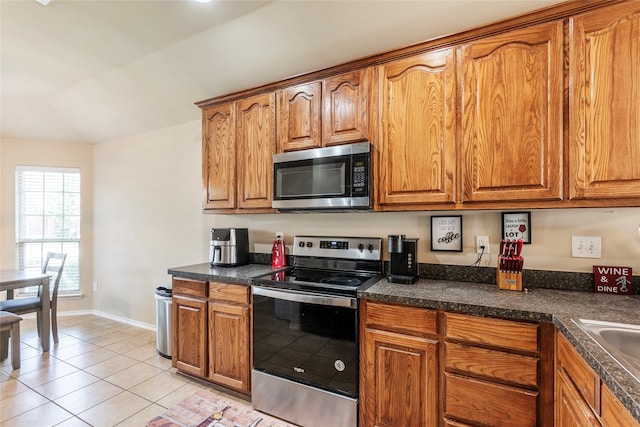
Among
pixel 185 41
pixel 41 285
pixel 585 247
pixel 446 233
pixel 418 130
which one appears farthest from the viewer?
pixel 41 285

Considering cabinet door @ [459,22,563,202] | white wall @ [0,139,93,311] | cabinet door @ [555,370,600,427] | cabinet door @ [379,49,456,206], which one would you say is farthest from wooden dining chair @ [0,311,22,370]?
cabinet door @ [555,370,600,427]

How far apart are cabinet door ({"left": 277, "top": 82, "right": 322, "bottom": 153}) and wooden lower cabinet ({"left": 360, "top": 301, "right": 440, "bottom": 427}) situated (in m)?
1.24

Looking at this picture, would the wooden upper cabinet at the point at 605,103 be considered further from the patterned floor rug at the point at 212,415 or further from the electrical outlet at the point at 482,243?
the patterned floor rug at the point at 212,415

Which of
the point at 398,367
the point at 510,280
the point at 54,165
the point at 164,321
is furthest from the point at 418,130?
the point at 54,165

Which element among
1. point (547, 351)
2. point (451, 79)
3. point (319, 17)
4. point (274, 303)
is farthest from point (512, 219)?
point (319, 17)

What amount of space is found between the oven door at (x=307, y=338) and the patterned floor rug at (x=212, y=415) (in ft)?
0.99

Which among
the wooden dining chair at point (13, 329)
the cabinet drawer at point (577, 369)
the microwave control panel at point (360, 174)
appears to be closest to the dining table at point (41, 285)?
the wooden dining chair at point (13, 329)

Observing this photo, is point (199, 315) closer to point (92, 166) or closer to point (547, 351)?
point (547, 351)

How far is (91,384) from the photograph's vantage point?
2.43 meters

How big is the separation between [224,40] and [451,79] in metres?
1.67

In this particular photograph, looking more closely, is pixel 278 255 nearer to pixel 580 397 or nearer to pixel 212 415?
pixel 212 415

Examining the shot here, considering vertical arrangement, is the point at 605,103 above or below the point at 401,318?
above

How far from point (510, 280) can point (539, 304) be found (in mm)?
298

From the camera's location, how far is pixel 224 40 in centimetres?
226
